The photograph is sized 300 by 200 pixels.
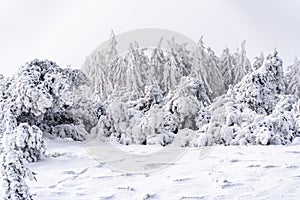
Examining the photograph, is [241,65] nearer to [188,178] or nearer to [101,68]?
[101,68]

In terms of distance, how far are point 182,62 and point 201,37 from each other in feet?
3.52

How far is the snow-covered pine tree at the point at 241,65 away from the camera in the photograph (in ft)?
50.8

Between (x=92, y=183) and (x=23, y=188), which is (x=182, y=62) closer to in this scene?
(x=92, y=183)

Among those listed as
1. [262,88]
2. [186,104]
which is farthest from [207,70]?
[186,104]

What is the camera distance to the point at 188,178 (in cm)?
588

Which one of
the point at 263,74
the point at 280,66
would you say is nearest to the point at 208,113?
the point at 263,74

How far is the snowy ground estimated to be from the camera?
5.46 meters

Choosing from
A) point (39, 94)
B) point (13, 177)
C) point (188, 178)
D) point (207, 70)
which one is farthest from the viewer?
point (207, 70)

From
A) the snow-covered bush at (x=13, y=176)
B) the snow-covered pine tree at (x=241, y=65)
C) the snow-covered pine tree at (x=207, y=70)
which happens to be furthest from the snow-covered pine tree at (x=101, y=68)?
the snow-covered bush at (x=13, y=176)

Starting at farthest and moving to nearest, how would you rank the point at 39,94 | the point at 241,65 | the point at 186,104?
the point at 241,65, the point at 186,104, the point at 39,94

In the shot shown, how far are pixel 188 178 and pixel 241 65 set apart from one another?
34.0 ft

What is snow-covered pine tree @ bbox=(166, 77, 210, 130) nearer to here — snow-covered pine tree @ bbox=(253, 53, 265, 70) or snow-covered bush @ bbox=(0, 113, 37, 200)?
snow-covered bush @ bbox=(0, 113, 37, 200)

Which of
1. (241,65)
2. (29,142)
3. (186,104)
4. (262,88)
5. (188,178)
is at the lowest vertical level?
(188,178)

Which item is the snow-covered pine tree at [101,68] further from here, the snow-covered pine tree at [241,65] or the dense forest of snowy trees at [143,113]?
the snow-covered pine tree at [241,65]
